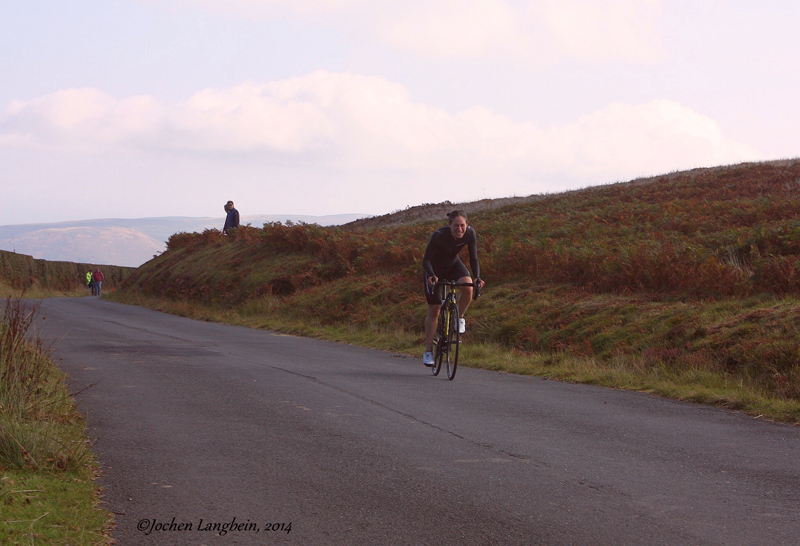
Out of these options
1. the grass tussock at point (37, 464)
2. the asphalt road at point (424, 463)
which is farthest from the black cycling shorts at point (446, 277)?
the grass tussock at point (37, 464)

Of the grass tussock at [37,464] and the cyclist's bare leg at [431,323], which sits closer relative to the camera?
the grass tussock at [37,464]

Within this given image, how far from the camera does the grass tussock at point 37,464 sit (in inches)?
147

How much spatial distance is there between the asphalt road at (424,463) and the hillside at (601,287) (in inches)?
79.1

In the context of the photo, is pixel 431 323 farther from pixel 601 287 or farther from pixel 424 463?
pixel 601 287

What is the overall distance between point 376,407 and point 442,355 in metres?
3.08

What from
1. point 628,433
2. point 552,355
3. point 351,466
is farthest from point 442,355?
point 351,466

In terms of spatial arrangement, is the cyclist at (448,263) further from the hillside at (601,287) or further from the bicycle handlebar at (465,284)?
the hillside at (601,287)

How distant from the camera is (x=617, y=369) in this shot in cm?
1061

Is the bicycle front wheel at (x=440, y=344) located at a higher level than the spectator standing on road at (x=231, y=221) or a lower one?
lower

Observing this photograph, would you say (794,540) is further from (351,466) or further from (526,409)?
(526,409)

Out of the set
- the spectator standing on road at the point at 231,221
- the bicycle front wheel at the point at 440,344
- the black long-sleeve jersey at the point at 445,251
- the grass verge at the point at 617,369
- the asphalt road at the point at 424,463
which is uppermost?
the spectator standing on road at the point at 231,221

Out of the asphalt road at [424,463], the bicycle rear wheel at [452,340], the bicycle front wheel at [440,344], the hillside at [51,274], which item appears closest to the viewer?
the asphalt road at [424,463]

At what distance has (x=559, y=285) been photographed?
16.8 meters

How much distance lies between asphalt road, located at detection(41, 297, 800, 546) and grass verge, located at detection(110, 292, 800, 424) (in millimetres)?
507
